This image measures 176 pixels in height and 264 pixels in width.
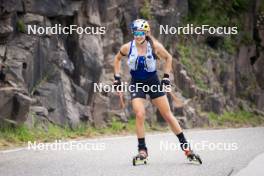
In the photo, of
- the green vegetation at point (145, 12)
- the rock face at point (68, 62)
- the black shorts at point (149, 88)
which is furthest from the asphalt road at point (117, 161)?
the green vegetation at point (145, 12)

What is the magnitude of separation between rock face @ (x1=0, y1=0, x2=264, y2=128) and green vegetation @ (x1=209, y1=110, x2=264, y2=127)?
90 centimetres

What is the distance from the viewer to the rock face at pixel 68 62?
53.6ft

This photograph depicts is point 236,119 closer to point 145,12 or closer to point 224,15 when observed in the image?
point 224,15

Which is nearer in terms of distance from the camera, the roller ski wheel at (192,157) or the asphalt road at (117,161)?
the asphalt road at (117,161)

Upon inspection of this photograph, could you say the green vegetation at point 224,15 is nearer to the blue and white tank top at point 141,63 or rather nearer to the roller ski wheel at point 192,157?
the blue and white tank top at point 141,63

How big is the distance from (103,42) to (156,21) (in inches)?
178

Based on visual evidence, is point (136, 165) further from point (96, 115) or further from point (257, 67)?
point (257, 67)

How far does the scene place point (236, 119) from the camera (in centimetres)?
2939

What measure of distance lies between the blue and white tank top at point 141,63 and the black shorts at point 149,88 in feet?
0.25

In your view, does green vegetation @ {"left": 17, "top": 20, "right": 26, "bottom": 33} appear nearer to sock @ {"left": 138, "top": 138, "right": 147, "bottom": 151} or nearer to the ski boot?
sock @ {"left": 138, "top": 138, "right": 147, "bottom": 151}

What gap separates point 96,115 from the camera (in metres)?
19.7

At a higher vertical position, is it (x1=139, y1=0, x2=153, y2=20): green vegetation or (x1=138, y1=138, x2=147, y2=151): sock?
(x1=139, y1=0, x2=153, y2=20): green vegetation

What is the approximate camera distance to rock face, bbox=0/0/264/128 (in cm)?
1634

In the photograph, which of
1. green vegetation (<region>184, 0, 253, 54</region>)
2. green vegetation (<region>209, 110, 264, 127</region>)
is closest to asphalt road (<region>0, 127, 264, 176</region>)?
green vegetation (<region>209, 110, 264, 127</region>)
